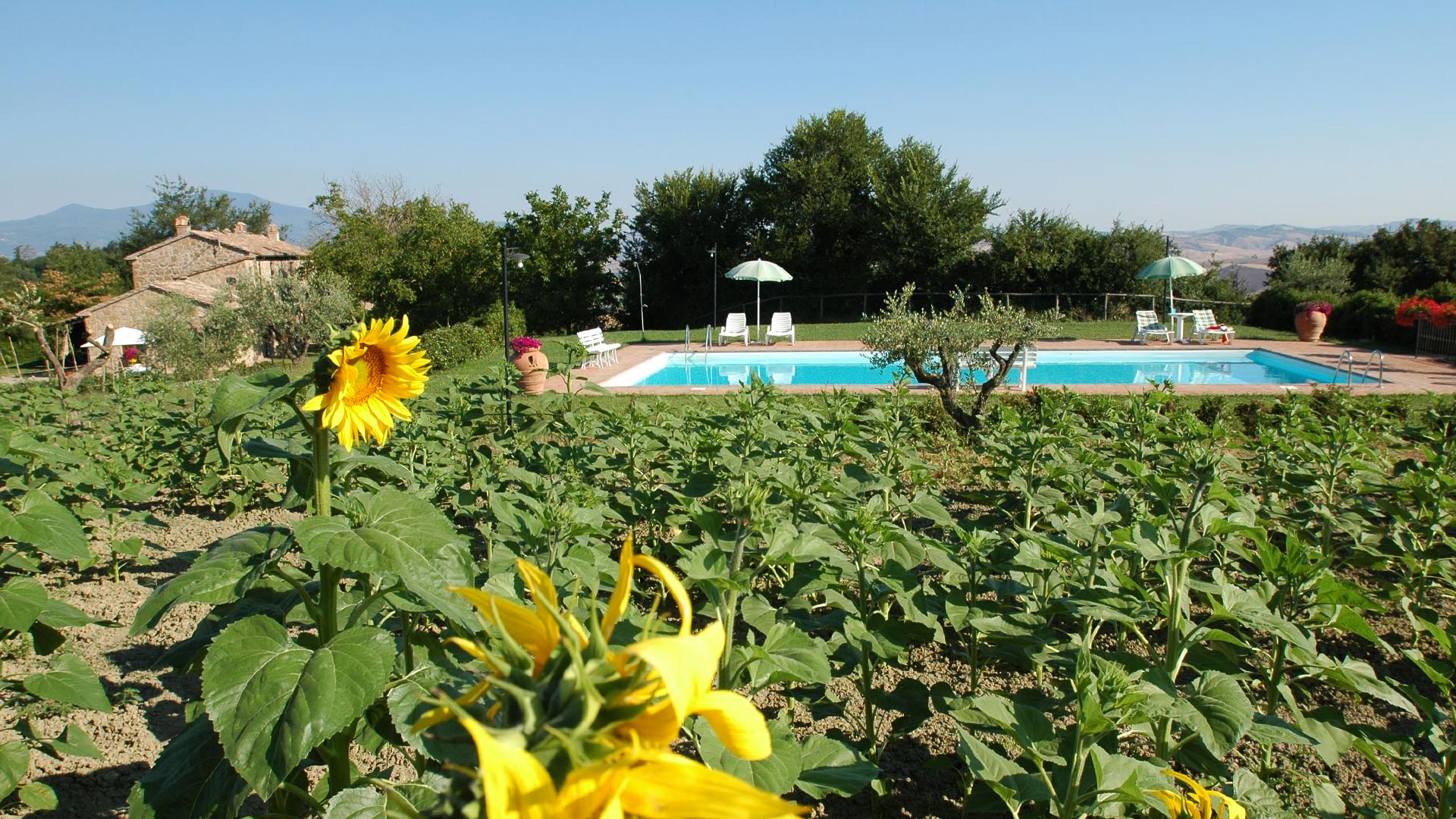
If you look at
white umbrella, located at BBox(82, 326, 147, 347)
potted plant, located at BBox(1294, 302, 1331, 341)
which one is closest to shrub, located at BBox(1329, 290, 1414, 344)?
potted plant, located at BBox(1294, 302, 1331, 341)

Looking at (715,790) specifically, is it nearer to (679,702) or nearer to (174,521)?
(679,702)

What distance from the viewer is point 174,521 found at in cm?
538

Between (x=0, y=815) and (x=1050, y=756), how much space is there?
2.86m

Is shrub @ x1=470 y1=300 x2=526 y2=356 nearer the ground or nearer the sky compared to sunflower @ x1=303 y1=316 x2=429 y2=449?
nearer the sky

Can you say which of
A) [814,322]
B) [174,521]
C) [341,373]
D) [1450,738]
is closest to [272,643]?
[341,373]

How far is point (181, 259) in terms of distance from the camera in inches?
1254

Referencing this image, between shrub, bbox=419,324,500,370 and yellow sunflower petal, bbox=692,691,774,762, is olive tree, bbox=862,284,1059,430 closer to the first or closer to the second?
yellow sunflower petal, bbox=692,691,774,762

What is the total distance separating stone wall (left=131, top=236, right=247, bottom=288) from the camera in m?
31.3

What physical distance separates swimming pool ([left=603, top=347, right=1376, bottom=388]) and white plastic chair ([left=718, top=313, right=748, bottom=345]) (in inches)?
38.5

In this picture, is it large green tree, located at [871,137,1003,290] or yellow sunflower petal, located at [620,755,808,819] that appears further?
large green tree, located at [871,137,1003,290]

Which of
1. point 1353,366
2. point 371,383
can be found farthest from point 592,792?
point 1353,366

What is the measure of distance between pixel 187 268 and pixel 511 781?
3805 cm

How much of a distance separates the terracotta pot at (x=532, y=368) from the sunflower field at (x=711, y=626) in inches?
112

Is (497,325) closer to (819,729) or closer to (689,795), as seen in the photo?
(819,729)
